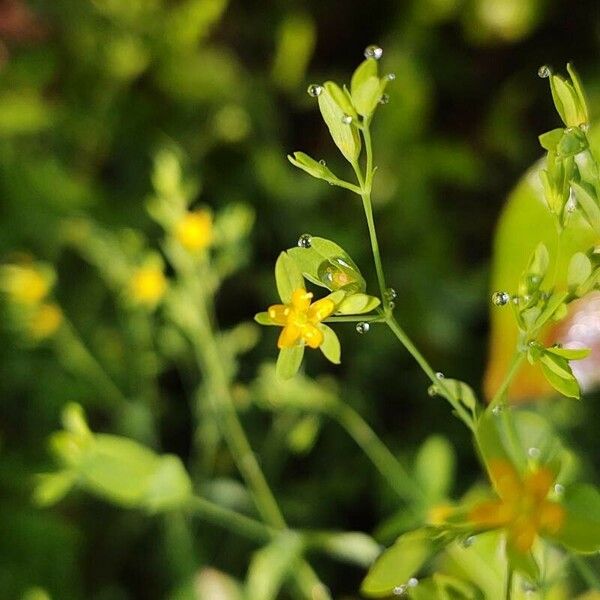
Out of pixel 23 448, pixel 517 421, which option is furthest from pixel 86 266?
pixel 517 421

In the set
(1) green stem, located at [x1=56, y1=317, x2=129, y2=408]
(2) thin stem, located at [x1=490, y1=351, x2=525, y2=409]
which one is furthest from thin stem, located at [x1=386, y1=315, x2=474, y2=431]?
(1) green stem, located at [x1=56, y1=317, x2=129, y2=408]

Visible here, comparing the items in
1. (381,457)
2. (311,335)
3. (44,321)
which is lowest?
(381,457)

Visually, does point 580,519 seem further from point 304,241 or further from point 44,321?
point 44,321

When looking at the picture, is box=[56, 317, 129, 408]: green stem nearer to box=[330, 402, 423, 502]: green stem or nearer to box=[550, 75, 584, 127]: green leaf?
box=[330, 402, 423, 502]: green stem

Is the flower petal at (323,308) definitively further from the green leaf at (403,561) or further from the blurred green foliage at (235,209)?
the blurred green foliage at (235,209)

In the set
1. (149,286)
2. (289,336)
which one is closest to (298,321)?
(289,336)

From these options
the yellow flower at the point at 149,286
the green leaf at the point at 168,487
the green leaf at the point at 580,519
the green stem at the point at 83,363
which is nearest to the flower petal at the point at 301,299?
the green leaf at the point at 580,519
